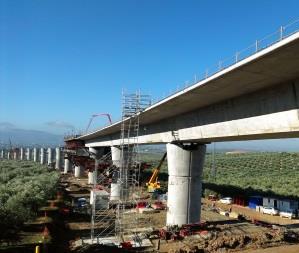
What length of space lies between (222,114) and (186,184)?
30.3ft

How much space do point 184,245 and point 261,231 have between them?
7.67 m

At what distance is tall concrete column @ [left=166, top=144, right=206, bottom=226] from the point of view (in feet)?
110

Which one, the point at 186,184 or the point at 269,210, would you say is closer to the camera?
the point at 186,184

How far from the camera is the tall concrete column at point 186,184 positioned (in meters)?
33.6

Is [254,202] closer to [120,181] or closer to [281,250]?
[120,181]

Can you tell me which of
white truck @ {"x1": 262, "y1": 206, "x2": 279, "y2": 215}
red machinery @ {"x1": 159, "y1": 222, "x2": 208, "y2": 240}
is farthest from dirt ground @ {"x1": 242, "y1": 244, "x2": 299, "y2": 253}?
white truck @ {"x1": 262, "y1": 206, "x2": 279, "y2": 215}

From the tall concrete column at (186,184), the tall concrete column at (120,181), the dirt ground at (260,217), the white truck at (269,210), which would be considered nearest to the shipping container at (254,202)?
the dirt ground at (260,217)

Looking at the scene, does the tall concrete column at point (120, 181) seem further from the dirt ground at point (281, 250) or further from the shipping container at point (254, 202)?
the shipping container at point (254, 202)

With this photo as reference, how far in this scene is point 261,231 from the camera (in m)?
32.5

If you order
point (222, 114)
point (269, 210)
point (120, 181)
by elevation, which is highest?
point (222, 114)

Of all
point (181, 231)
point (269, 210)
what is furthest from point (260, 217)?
point (181, 231)

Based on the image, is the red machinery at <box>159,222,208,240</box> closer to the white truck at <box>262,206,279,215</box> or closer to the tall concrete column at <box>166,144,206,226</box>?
the tall concrete column at <box>166,144,206,226</box>

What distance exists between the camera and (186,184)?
33.6m

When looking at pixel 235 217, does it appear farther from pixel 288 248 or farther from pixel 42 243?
pixel 42 243
